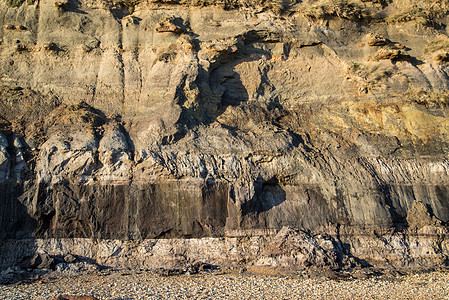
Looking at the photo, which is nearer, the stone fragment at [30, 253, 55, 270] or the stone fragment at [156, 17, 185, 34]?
the stone fragment at [30, 253, 55, 270]

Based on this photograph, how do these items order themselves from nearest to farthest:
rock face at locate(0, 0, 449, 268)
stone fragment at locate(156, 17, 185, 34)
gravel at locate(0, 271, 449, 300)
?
gravel at locate(0, 271, 449, 300) < rock face at locate(0, 0, 449, 268) < stone fragment at locate(156, 17, 185, 34)

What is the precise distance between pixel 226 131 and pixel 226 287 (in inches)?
223

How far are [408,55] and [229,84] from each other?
747 cm

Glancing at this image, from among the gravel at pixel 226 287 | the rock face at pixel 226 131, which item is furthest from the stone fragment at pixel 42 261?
the gravel at pixel 226 287

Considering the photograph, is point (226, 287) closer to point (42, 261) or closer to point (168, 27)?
point (42, 261)

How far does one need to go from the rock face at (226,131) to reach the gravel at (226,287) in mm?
1235

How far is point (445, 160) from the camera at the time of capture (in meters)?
13.3

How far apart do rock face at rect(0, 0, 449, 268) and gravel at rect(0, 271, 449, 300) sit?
1.23 meters

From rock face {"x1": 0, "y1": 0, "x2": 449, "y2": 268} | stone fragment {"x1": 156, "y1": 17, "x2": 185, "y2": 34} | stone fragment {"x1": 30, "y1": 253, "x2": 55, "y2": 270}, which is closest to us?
stone fragment {"x1": 30, "y1": 253, "x2": 55, "y2": 270}

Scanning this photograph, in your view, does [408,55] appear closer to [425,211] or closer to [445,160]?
[445,160]

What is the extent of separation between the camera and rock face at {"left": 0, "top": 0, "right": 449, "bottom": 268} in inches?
444

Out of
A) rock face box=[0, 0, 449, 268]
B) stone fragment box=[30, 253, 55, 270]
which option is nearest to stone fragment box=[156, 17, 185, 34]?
rock face box=[0, 0, 449, 268]

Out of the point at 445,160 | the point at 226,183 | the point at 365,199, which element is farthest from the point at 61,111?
the point at 445,160

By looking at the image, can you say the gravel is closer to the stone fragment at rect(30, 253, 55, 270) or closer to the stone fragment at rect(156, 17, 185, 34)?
the stone fragment at rect(30, 253, 55, 270)
